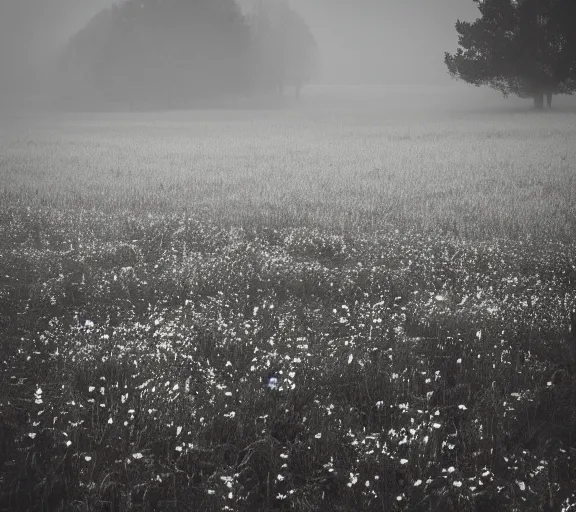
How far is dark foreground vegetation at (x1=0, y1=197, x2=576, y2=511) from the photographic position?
11.2 feet

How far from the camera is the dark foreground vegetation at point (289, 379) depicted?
343cm

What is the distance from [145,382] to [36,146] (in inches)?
868

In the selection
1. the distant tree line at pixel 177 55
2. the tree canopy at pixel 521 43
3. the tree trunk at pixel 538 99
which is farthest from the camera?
the distant tree line at pixel 177 55

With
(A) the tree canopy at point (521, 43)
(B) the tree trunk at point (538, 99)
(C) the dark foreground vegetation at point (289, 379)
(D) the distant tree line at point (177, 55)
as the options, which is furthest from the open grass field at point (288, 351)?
(D) the distant tree line at point (177, 55)

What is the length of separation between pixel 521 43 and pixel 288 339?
127ft

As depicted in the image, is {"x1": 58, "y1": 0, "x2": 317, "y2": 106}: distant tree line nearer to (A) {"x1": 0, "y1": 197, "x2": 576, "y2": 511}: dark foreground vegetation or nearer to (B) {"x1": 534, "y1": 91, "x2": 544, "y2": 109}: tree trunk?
(B) {"x1": 534, "y1": 91, "x2": 544, "y2": 109}: tree trunk

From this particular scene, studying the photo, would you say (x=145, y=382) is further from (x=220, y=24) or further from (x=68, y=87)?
(x=68, y=87)

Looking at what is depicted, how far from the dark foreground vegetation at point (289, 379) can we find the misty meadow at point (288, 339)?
0.02 metres

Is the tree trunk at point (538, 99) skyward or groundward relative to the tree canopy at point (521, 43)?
groundward

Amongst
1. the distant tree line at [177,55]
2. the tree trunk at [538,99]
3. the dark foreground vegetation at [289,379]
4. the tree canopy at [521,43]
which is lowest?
the dark foreground vegetation at [289,379]

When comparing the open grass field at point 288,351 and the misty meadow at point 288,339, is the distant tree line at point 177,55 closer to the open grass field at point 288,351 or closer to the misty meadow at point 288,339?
the misty meadow at point 288,339

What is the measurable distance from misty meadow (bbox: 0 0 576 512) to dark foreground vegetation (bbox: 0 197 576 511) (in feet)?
0.07

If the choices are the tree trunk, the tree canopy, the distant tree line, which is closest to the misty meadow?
the tree canopy

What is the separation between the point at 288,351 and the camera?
17.4 feet
